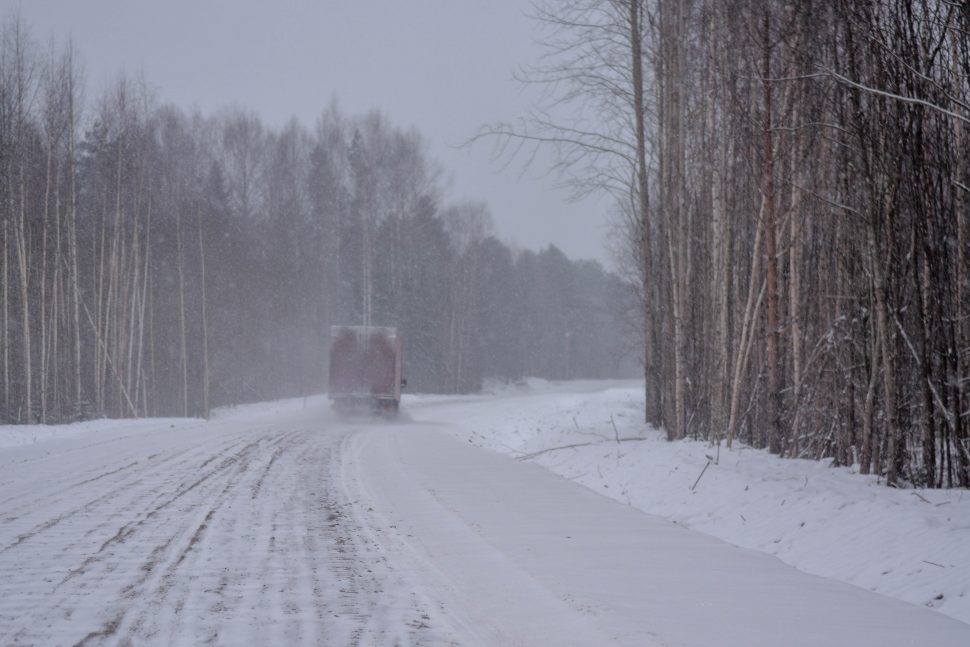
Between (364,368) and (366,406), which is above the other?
(364,368)

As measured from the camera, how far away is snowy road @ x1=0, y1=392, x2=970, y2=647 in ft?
15.3

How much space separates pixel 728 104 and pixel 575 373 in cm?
8558

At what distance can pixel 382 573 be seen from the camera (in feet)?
20.0

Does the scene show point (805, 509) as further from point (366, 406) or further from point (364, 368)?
point (366, 406)

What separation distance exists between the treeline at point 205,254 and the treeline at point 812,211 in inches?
810

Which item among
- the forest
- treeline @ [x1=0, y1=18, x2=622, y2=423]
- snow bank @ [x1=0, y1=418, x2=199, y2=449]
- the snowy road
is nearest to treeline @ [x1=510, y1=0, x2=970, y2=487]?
the forest

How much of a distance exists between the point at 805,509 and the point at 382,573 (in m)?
4.22

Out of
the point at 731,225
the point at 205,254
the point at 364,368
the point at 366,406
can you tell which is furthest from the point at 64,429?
the point at 205,254

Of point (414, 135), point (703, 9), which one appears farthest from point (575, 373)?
point (703, 9)

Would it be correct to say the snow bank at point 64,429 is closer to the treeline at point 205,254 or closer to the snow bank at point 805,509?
the treeline at point 205,254

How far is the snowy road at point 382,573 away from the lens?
466cm

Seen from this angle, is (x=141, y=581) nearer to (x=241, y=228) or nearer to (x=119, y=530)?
(x=119, y=530)

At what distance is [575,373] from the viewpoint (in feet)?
319

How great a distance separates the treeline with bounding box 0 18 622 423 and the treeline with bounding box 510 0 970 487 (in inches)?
810
